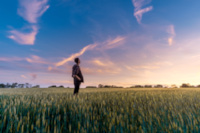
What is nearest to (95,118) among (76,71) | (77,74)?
(76,71)

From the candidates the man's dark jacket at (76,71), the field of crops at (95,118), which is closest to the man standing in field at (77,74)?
the man's dark jacket at (76,71)

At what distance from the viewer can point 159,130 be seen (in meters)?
2.10

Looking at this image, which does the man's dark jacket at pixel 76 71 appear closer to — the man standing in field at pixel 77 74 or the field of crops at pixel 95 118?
the man standing in field at pixel 77 74

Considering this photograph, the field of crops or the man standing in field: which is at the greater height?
the man standing in field

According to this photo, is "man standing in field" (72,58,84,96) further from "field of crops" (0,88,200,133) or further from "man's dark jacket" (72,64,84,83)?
"field of crops" (0,88,200,133)

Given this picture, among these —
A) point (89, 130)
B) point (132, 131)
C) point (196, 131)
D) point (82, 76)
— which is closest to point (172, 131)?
point (196, 131)

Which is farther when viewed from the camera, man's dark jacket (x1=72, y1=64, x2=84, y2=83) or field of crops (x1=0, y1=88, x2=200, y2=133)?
man's dark jacket (x1=72, y1=64, x2=84, y2=83)

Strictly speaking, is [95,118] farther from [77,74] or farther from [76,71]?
[77,74]

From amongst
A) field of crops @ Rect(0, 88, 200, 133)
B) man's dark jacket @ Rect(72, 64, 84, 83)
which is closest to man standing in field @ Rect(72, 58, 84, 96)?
man's dark jacket @ Rect(72, 64, 84, 83)

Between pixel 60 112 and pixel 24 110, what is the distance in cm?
86

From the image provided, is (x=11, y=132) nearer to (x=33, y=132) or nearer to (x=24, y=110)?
(x=33, y=132)

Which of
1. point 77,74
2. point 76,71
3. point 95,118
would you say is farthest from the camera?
point 77,74

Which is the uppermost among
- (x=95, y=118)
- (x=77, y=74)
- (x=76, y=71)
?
(x=76, y=71)

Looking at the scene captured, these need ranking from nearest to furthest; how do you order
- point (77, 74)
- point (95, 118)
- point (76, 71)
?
point (95, 118)
point (76, 71)
point (77, 74)
